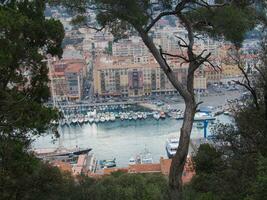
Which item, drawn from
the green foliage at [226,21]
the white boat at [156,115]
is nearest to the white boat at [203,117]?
the white boat at [156,115]

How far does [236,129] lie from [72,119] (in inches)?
518

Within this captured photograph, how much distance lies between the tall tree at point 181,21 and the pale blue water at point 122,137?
8.43 metres

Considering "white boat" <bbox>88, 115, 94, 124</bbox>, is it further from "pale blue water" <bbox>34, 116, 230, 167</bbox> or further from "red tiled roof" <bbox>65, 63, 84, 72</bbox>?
"red tiled roof" <bbox>65, 63, 84, 72</bbox>

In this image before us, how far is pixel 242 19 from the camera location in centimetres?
206

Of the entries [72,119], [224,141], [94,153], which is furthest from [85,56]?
[224,141]

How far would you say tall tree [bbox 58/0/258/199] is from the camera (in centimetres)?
199

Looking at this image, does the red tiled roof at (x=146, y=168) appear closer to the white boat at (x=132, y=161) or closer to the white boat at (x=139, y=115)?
the white boat at (x=132, y=161)

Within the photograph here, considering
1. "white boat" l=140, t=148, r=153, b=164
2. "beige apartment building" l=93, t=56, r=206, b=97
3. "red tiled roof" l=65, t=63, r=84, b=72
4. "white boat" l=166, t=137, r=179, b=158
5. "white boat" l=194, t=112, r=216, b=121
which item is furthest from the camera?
"beige apartment building" l=93, t=56, r=206, b=97

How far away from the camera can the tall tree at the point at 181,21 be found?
1.99m

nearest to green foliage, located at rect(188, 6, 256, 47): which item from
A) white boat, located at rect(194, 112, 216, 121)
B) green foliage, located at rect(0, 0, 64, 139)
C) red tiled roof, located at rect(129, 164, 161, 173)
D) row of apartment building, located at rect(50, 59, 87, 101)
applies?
green foliage, located at rect(0, 0, 64, 139)

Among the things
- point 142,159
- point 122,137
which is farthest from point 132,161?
point 122,137

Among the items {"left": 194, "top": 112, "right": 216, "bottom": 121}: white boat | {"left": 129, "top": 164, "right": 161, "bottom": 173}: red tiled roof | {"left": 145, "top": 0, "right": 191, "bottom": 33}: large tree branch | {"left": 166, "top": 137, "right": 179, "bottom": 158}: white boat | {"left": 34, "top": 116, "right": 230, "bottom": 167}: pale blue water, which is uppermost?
{"left": 145, "top": 0, "right": 191, "bottom": 33}: large tree branch

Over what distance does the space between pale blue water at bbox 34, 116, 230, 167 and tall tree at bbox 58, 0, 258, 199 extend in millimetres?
8426

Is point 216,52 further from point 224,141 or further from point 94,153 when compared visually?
point 224,141
